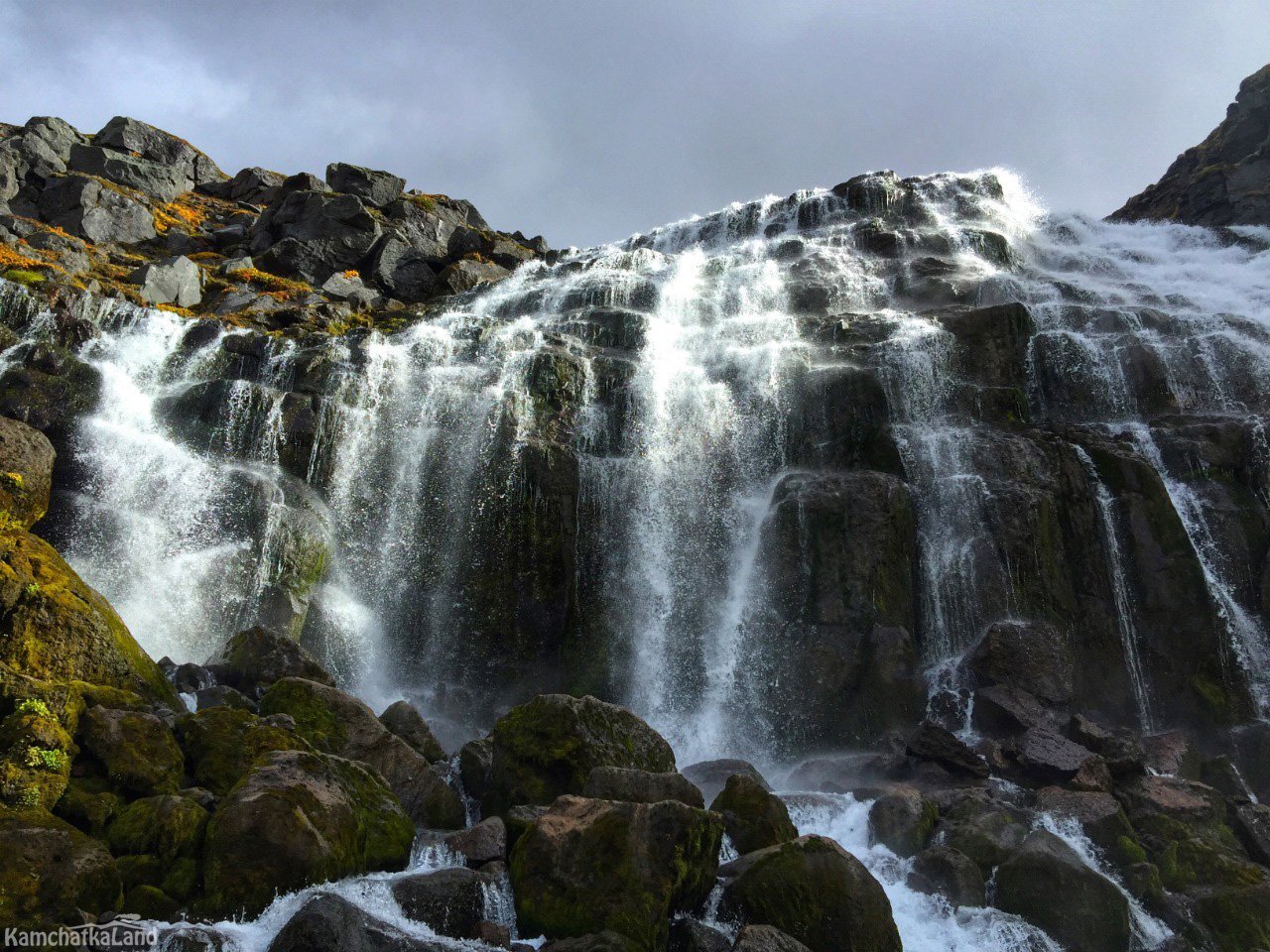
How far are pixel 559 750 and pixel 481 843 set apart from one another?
2238 mm

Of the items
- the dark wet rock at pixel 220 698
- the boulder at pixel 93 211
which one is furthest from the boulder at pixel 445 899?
the boulder at pixel 93 211

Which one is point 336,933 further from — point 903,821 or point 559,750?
point 903,821

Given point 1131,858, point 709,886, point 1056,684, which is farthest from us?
point 1056,684

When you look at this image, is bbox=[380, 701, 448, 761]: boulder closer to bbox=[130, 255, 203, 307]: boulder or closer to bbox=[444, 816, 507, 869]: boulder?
bbox=[444, 816, 507, 869]: boulder

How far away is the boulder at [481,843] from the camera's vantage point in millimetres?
10906

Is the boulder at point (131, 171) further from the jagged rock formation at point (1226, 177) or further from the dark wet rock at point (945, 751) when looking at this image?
the jagged rock formation at point (1226, 177)

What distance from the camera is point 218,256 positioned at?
44156 mm

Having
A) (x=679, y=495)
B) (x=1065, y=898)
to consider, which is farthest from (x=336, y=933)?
(x=679, y=495)

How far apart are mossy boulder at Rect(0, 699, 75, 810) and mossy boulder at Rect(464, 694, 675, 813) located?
5799 mm

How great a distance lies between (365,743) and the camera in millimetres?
13188

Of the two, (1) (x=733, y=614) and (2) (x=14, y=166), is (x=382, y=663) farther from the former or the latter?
(2) (x=14, y=166)

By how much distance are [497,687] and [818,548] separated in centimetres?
927

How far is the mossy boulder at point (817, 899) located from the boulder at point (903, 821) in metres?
3.03

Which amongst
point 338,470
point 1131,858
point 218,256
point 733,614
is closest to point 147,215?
point 218,256
